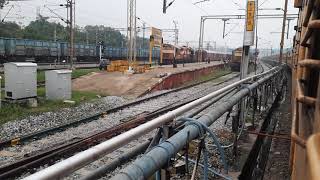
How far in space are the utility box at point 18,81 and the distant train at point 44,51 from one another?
2344cm

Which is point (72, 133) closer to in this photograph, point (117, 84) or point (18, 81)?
point (18, 81)

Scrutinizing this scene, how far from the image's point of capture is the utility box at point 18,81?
13.2 meters

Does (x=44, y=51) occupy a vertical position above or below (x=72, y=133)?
above

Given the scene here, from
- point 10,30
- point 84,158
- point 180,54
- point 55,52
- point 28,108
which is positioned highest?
point 10,30

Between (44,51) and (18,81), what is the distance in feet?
95.4

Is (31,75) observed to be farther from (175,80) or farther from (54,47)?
(54,47)

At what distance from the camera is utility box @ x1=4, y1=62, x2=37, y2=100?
13172 millimetres

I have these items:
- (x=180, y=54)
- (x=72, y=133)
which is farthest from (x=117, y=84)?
(x=180, y=54)

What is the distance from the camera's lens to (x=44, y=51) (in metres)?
40.9

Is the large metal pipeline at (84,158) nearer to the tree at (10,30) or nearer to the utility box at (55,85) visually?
the utility box at (55,85)

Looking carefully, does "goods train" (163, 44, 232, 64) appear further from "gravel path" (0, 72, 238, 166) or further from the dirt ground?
"gravel path" (0, 72, 238, 166)

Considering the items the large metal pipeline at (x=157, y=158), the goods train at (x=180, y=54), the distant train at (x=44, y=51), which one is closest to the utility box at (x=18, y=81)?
the large metal pipeline at (x=157, y=158)

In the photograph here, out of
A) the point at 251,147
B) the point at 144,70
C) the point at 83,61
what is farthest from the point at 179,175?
the point at 83,61

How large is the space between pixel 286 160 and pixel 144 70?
72.3ft
